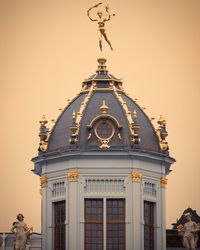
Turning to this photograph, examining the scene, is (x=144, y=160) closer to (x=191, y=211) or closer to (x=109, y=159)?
(x=109, y=159)

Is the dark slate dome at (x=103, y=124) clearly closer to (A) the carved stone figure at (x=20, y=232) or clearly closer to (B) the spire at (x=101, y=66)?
(B) the spire at (x=101, y=66)

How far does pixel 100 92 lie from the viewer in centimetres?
13875

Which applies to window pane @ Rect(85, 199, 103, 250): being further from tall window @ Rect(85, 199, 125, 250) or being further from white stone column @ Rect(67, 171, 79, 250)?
white stone column @ Rect(67, 171, 79, 250)

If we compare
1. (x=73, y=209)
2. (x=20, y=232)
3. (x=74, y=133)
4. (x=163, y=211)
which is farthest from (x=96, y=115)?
(x=20, y=232)

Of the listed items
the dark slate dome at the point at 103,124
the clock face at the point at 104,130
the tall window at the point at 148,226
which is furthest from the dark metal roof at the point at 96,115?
the tall window at the point at 148,226

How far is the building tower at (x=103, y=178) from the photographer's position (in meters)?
135

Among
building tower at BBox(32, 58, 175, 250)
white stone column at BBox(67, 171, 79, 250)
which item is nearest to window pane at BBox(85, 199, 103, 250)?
→ building tower at BBox(32, 58, 175, 250)

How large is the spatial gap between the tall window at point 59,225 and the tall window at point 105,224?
Result: 1804 mm

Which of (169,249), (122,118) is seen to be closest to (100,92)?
(122,118)

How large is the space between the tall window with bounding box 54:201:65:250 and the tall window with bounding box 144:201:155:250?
19.4 feet

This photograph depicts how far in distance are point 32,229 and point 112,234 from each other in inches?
228

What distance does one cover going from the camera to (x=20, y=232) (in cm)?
13450

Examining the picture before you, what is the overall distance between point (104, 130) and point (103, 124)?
0.46 m

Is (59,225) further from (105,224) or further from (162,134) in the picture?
(162,134)
